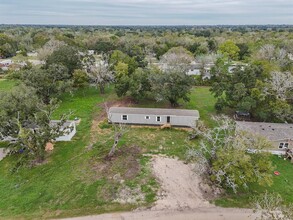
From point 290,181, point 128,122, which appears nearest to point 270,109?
point 290,181

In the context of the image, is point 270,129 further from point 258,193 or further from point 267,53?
point 267,53

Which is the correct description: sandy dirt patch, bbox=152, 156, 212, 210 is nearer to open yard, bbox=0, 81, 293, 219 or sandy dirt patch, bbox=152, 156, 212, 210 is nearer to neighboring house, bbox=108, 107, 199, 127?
open yard, bbox=0, 81, 293, 219

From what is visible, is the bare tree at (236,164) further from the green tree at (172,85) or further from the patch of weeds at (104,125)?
the green tree at (172,85)

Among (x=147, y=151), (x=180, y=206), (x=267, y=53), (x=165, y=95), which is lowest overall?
(x=180, y=206)

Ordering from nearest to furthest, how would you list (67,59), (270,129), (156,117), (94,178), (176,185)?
1. (176,185)
2. (94,178)
3. (270,129)
4. (156,117)
5. (67,59)

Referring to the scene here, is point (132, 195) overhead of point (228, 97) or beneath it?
beneath

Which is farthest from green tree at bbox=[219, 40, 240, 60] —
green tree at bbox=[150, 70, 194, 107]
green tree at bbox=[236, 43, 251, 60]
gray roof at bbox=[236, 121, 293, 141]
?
gray roof at bbox=[236, 121, 293, 141]

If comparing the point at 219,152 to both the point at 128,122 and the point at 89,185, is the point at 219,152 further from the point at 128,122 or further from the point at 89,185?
the point at 128,122

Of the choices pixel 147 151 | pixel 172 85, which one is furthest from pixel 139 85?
pixel 147 151
